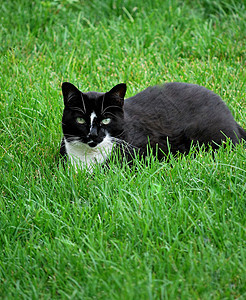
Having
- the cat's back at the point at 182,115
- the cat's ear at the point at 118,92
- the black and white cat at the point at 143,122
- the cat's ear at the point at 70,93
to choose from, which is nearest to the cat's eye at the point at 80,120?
the black and white cat at the point at 143,122

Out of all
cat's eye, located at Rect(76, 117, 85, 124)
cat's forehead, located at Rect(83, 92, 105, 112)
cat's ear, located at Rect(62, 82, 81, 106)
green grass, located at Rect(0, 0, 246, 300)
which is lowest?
green grass, located at Rect(0, 0, 246, 300)

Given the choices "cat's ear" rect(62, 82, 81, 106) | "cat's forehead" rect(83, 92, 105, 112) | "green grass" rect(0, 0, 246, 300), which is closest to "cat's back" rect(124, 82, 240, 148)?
"green grass" rect(0, 0, 246, 300)

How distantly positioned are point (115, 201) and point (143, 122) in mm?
974

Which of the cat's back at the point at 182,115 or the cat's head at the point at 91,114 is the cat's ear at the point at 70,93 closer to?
the cat's head at the point at 91,114

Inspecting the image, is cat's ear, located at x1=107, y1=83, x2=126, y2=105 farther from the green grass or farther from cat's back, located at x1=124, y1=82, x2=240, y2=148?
the green grass

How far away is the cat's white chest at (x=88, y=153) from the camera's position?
3.18 metres

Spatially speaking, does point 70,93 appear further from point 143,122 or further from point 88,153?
point 143,122

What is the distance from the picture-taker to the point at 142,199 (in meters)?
2.74

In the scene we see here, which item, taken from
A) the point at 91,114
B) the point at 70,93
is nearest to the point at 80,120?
the point at 91,114

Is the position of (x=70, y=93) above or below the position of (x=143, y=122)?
above

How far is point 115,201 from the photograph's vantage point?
2.72m

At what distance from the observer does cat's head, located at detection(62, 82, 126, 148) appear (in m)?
3.11

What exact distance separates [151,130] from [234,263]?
1.52 meters

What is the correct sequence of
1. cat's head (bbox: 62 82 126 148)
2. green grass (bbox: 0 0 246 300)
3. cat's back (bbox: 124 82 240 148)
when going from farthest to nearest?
cat's back (bbox: 124 82 240 148) < cat's head (bbox: 62 82 126 148) < green grass (bbox: 0 0 246 300)
